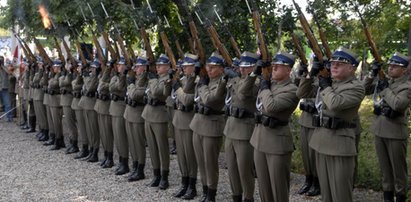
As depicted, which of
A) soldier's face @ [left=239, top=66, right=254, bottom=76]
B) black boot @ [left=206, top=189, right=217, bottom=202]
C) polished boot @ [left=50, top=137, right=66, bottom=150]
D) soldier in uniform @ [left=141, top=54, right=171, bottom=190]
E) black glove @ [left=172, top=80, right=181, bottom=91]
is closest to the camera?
soldier's face @ [left=239, top=66, right=254, bottom=76]

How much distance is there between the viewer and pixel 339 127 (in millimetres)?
5344

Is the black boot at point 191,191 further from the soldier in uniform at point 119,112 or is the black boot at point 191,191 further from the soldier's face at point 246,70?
the soldier's face at point 246,70

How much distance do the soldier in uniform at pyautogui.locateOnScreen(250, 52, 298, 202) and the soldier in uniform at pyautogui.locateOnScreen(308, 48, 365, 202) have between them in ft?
1.39

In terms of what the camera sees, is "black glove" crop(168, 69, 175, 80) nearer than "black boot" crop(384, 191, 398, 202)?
No

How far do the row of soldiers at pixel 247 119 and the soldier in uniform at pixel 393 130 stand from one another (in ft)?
0.04

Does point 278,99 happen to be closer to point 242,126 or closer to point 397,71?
point 242,126

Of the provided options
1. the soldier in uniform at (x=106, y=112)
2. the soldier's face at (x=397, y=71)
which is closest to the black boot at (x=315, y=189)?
the soldier's face at (x=397, y=71)

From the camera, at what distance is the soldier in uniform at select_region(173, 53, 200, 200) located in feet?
24.6

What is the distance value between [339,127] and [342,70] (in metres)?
0.53

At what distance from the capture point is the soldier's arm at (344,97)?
16.9 feet

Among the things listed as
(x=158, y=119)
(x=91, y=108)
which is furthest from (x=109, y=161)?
(x=158, y=119)

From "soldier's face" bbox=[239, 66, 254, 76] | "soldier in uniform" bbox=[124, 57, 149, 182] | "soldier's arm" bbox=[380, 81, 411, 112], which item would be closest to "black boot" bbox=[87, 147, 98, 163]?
"soldier in uniform" bbox=[124, 57, 149, 182]

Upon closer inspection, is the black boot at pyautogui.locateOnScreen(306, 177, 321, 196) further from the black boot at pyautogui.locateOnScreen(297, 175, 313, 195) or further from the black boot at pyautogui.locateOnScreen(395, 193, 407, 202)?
the black boot at pyautogui.locateOnScreen(395, 193, 407, 202)

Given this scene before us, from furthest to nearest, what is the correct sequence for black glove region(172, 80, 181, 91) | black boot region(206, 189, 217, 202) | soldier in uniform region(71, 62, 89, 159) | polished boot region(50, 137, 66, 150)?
polished boot region(50, 137, 66, 150) → soldier in uniform region(71, 62, 89, 159) → black glove region(172, 80, 181, 91) → black boot region(206, 189, 217, 202)
